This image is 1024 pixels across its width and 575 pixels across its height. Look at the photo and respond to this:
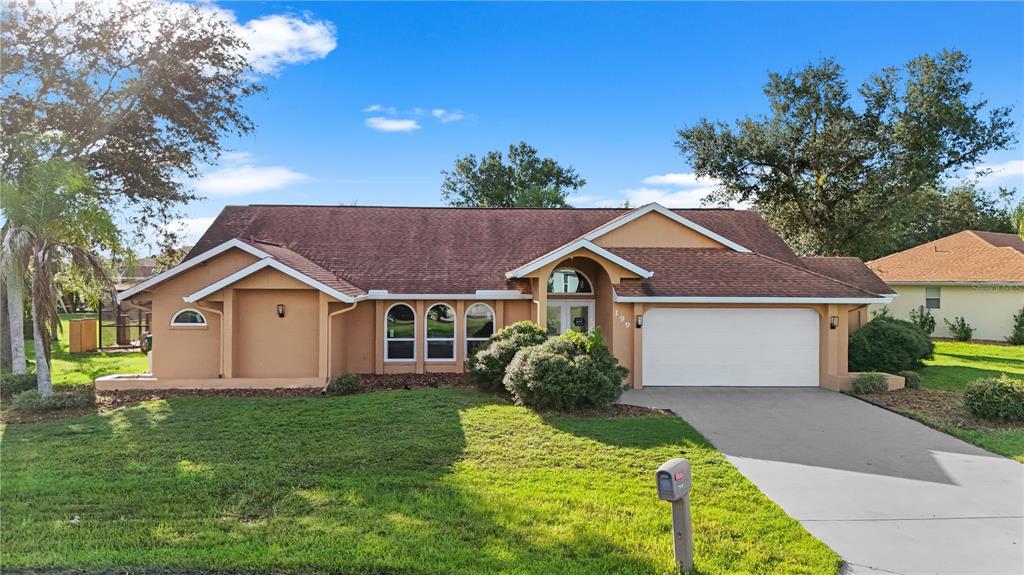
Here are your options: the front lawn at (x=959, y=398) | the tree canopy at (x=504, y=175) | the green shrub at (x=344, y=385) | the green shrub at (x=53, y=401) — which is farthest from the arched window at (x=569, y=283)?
the tree canopy at (x=504, y=175)

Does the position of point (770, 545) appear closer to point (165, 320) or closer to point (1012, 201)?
point (165, 320)

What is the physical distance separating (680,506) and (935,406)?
35.4 ft

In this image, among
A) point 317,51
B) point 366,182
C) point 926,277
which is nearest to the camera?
point 317,51

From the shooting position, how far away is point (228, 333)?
1420 centimetres

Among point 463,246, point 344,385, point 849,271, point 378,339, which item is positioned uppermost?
point 463,246

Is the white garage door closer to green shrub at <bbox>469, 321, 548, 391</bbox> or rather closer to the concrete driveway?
the concrete driveway

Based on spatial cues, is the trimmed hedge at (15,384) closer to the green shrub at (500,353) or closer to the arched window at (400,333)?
the arched window at (400,333)

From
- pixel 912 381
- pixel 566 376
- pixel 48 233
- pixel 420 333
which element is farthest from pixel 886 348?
pixel 48 233

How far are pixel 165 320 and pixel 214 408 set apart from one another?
428 cm

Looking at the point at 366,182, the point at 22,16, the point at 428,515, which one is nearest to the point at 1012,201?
the point at 366,182

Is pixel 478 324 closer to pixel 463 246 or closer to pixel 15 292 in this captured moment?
pixel 463 246

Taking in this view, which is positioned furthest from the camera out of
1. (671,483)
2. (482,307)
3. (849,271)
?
(849,271)

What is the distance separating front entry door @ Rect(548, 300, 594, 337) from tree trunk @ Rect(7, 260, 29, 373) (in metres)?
13.0

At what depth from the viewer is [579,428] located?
407 inches
